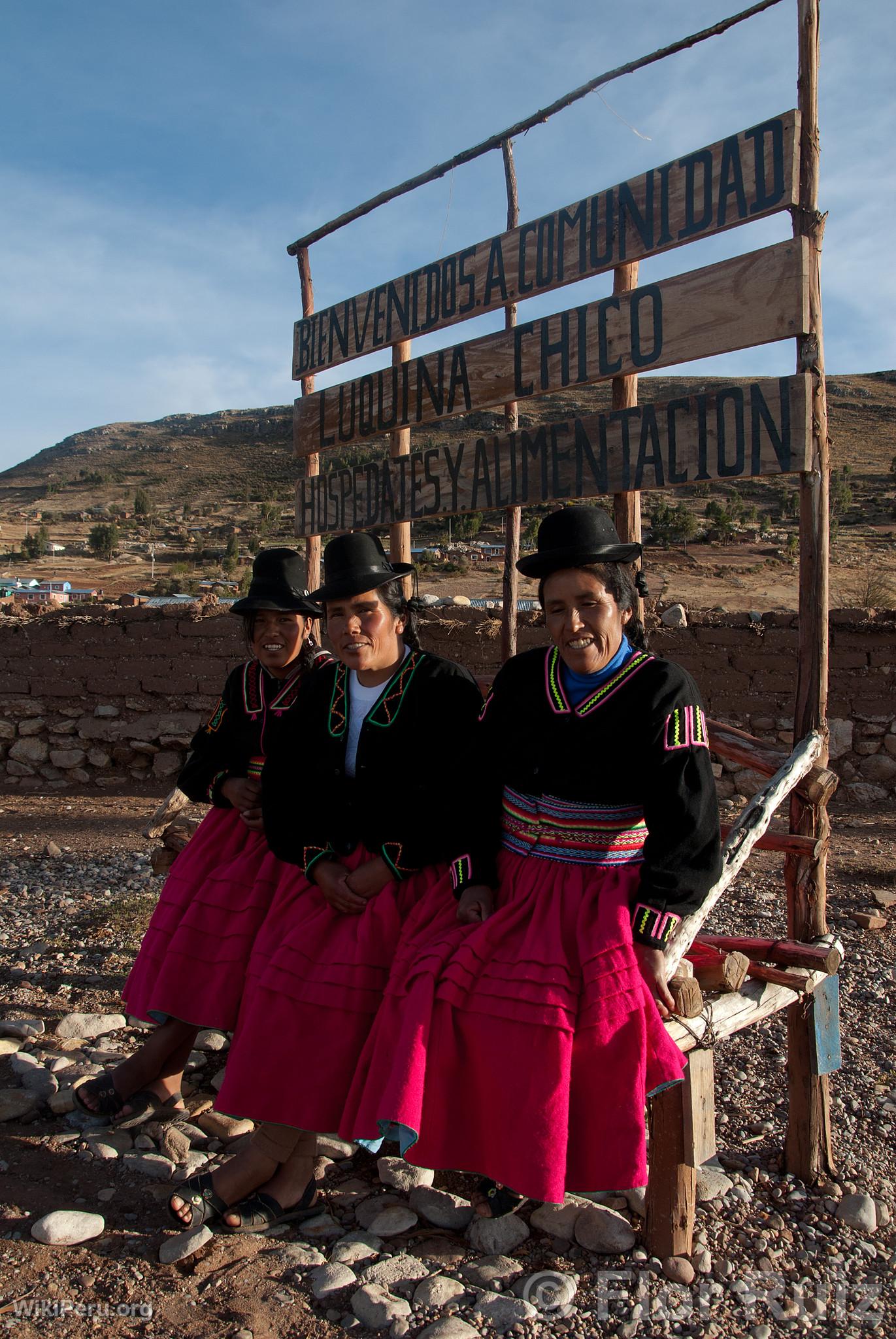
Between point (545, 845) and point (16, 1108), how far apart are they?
2.03 meters

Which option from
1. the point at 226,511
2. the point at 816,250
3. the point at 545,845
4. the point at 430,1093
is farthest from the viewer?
the point at 226,511

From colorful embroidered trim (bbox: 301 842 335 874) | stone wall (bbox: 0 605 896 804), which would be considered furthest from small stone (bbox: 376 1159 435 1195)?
stone wall (bbox: 0 605 896 804)

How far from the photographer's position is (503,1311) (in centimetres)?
225

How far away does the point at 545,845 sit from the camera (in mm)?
2662

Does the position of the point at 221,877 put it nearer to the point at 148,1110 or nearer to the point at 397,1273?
the point at 148,1110

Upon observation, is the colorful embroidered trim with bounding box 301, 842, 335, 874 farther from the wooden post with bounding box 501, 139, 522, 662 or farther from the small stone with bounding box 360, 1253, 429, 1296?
the wooden post with bounding box 501, 139, 522, 662

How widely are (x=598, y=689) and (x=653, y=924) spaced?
642mm

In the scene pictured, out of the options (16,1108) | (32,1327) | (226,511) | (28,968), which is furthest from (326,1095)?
(226,511)

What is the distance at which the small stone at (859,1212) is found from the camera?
2865 mm

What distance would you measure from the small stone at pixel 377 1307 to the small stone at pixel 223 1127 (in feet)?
3.23

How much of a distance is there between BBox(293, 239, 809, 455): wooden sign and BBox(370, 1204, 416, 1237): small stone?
2857mm

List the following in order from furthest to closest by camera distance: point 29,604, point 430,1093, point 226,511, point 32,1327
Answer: point 226,511, point 29,604, point 430,1093, point 32,1327

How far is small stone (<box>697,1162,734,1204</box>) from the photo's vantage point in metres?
2.88

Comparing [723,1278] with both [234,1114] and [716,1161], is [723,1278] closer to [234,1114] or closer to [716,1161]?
[716,1161]
